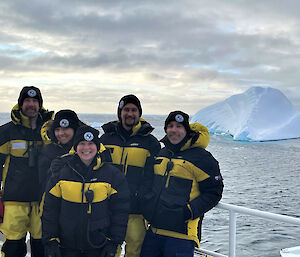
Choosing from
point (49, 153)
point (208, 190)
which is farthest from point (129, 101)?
point (208, 190)

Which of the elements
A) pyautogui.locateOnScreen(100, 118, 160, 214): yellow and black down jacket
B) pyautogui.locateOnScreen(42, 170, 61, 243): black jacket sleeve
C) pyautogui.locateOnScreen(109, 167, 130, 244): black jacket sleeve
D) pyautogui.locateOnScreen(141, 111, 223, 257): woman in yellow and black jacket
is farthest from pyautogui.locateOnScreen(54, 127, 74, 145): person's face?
pyautogui.locateOnScreen(141, 111, 223, 257): woman in yellow and black jacket

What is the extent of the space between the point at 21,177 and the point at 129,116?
4.41 feet

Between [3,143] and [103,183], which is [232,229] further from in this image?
[3,143]

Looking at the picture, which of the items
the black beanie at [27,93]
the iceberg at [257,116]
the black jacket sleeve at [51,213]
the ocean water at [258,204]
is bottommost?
the ocean water at [258,204]

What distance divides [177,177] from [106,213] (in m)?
0.75

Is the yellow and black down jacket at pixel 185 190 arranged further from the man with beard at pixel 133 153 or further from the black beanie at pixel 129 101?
the black beanie at pixel 129 101

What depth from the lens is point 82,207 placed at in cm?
284

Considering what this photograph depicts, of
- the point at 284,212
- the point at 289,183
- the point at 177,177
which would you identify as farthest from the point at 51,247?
the point at 289,183

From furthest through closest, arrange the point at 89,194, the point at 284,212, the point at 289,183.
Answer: the point at 289,183 → the point at 284,212 → the point at 89,194

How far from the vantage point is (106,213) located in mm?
2926

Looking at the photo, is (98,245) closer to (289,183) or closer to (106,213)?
(106,213)

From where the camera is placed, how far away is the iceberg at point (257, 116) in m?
53.5

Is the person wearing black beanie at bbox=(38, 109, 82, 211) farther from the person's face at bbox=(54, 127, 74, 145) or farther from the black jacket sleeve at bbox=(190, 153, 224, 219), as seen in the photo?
the black jacket sleeve at bbox=(190, 153, 224, 219)

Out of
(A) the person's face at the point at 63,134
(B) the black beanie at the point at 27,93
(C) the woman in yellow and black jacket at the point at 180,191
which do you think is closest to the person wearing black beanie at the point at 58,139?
(A) the person's face at the point at 63,134
